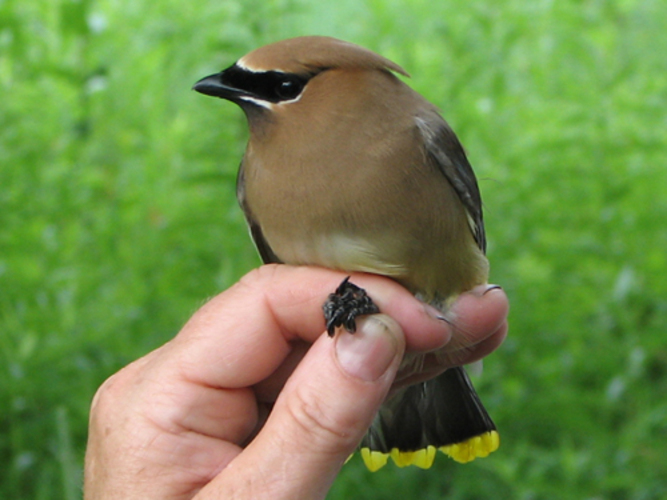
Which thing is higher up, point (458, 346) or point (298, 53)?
point (298, 53)

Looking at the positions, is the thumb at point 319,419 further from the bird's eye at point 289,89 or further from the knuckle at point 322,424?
Answer: the bird's eye at point 289,89

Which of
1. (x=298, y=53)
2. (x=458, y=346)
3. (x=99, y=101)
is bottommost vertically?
(x=458, y=346)

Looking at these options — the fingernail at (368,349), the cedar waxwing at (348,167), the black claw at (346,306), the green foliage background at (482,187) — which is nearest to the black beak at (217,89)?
the cedar waxwing at (348,167)

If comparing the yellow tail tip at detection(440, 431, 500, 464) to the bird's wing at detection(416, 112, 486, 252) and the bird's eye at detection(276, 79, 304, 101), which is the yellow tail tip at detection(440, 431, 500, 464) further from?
the bird's eye at detection(276, 79, 304, 101)

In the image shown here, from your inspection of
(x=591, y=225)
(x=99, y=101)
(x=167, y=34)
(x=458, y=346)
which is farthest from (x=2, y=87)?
(x=591, y=225)

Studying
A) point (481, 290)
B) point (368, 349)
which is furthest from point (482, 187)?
point (368, 349)

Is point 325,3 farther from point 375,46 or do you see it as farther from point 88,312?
point 88,312
